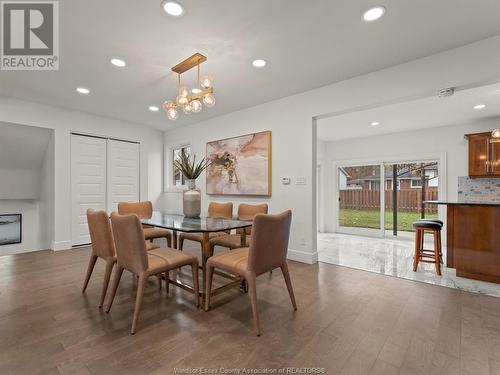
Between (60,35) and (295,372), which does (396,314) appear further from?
(60,35)

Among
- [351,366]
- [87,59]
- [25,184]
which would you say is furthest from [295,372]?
[25,184]

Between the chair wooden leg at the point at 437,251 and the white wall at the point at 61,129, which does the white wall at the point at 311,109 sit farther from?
the white wall at the point at 61,129

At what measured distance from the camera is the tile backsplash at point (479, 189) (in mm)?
4484

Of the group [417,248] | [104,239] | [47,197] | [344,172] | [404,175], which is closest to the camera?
[104,239]

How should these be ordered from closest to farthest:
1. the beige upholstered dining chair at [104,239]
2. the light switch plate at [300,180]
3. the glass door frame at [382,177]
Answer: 1. the beige upholstered dining chair at [104,239]
2. the light switch plate at [300,180]
3. the glass door frame at [382,177]

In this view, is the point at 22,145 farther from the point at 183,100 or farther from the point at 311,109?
the point at 311,109

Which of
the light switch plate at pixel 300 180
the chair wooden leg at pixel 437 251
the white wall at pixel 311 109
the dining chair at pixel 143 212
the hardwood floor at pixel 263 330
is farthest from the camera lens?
the light switch plate at pixel 300 180

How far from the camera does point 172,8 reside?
6.24 ft

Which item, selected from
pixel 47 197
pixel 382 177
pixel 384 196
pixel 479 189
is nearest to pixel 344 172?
pixel 382 177

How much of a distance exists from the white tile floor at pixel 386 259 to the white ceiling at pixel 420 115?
7.88 feet

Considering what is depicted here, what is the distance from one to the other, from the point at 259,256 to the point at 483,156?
4.88 meters

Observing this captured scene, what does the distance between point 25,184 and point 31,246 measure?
1.27 meters

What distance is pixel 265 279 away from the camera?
2869mm

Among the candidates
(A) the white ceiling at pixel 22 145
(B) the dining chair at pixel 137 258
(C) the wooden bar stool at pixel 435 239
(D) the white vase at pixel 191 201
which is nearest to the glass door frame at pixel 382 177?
(C) the wooden bar stool at pixel 435 239
